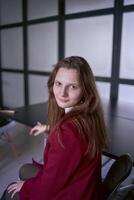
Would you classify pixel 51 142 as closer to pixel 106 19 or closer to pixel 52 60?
pixel 106 19

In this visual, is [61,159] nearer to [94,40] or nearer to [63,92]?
[63,92]

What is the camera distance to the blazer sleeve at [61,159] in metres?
0.84

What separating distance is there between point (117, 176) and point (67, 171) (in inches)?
8.1

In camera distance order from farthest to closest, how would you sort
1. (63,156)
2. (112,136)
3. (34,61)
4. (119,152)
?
(34,61) < (112,136) < (119,152) < (63,156)

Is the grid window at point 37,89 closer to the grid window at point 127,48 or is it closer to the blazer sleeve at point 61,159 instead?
the grid window at point 127,48

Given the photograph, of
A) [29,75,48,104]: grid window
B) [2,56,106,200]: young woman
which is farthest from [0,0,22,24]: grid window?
[2,56,106,200]: young woman

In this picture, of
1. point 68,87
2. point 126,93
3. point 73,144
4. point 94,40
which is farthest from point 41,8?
point 73,144

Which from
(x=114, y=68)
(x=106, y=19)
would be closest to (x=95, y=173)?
(x=114, y=68)

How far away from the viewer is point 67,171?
0.86 meters

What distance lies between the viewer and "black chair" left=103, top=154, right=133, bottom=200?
884mm

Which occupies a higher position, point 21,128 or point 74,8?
point 74,8

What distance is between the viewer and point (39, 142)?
10.3 feet

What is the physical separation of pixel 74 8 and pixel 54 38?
1.97 ft

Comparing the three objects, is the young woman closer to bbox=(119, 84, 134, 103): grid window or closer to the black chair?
the black chair
